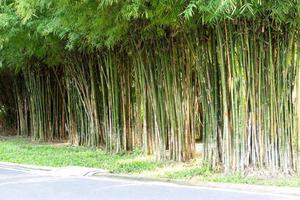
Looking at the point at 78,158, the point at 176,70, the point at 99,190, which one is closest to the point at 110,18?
the point at 176,70

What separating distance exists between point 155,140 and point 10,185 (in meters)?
2.93

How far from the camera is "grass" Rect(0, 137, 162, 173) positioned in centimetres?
861

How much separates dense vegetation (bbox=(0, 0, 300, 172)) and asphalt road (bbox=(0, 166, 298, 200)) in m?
1.14

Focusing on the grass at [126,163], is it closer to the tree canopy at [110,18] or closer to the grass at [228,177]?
the grass at [228,177]

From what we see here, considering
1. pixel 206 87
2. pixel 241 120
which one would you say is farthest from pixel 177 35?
pixel 241 120

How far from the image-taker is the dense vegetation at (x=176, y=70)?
23.0 feet

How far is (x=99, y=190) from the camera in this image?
22.1 ft

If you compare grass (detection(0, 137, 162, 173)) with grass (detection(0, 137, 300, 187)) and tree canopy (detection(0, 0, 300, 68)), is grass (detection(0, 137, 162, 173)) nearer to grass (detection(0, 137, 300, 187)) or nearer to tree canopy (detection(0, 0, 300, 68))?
grass (detection(0, 137, 300, 187))

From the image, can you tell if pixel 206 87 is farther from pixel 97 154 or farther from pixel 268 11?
pixel 97 154

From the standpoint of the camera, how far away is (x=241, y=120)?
23.9 ft

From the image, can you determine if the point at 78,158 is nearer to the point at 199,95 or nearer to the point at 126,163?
the point at 126,163

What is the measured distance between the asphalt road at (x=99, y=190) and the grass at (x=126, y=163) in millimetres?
551

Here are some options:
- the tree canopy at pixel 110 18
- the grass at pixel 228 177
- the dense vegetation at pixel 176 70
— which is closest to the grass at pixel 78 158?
the dense vegetation at pixel 176 70

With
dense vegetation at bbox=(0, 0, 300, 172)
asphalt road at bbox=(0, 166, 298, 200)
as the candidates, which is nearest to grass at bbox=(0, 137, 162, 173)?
dense vegetation at bbox=(0, 0, 300, 172)
